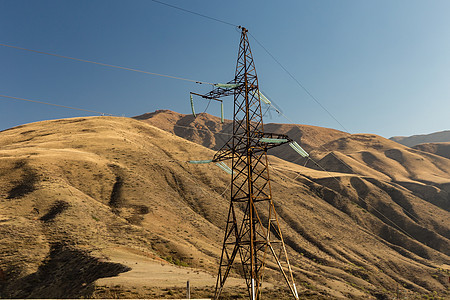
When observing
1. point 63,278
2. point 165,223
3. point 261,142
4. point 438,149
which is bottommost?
point 63,278

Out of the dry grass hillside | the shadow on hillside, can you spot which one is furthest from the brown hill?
the shadow on hillside

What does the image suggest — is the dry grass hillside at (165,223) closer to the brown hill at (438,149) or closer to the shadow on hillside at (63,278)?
the shadow on hillside at (63,278)

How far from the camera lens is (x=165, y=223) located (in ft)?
152

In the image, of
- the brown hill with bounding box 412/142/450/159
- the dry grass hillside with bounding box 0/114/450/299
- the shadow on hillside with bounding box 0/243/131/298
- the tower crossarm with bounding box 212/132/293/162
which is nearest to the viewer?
the tower crossarm with bounding box 212/132/293/162

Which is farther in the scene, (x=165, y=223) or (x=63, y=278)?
(x=165, y=223)

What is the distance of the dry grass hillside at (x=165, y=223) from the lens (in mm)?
28156

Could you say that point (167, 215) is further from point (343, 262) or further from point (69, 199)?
point (343, 262)

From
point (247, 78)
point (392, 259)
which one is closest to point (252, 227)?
point (247, 78)

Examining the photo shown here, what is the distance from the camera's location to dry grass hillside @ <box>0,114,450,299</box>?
28156 millimetres

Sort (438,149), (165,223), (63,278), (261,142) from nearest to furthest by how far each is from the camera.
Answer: (261,142) → (63,278) → (165,223) → (438,149)

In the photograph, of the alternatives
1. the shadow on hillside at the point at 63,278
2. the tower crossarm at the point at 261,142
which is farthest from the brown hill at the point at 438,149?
the shadow on hillside at the point at 63,278

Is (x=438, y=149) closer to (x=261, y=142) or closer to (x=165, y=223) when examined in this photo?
(x=165, y=223)

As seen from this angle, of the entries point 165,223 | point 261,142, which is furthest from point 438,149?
point 261,142

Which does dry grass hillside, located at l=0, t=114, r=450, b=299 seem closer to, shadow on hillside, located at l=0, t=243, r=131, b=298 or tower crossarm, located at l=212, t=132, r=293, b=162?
shadow on hillside, located at l=0, t=243, r=131, b=298
